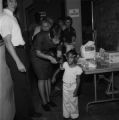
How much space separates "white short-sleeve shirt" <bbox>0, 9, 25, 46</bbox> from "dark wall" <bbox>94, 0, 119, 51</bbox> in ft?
7.41

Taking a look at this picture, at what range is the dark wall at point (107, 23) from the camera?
439 cm

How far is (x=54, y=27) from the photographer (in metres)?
3.22

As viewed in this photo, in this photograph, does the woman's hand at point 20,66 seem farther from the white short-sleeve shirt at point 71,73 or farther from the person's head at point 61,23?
the person's head at point 61,23

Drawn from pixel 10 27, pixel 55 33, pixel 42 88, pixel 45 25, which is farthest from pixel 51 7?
pixel 10 27

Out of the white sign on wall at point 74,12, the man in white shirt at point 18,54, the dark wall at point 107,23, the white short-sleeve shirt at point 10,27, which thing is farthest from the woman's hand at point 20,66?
the white sign on wall at point 74,12

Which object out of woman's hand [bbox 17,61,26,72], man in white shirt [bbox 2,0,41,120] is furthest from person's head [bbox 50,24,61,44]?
woman's hand [bbox 17,61,26,72]

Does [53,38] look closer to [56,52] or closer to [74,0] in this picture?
[56,52]

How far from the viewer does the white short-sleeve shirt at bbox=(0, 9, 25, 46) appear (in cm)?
252

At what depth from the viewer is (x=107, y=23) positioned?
15.9 feet

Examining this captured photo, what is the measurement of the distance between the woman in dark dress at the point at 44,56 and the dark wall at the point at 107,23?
1462mm

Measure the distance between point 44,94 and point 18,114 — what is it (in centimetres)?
86

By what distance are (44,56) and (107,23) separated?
2.07 meters

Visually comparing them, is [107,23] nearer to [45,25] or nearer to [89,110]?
[45,25]

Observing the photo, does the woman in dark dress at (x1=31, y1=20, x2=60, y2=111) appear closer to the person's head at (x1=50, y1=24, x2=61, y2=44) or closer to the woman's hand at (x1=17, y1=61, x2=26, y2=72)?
the person's head at (x1=50, y1=24, x2=61, y2=44)
